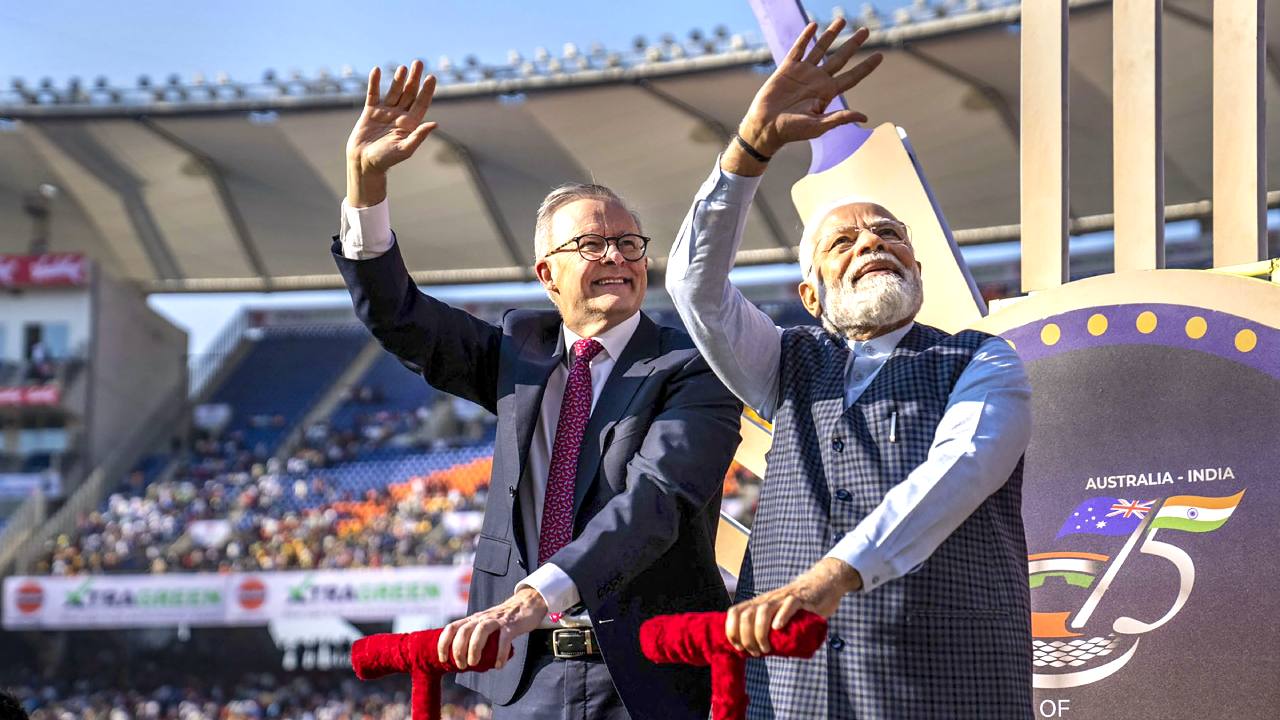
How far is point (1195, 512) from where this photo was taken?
93.8 inches

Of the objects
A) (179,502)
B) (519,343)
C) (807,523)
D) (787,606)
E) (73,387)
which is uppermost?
(73,387)

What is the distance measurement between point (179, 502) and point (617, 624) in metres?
18.1

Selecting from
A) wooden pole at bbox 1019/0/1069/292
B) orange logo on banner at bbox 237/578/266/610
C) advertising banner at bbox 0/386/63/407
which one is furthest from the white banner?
wooden pole at bbox 1019/0/1069/292

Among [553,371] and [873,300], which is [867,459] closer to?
[873,300]

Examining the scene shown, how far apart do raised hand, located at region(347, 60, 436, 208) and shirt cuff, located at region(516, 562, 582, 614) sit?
0.68 m

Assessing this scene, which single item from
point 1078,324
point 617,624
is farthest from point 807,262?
point 1078,324

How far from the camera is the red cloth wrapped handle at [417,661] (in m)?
1.67

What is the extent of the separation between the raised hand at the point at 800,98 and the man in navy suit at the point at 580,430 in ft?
1.59

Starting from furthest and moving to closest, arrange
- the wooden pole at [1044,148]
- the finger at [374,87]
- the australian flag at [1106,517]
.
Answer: the wooden pole at [1044,148], the australian flag at [1106,517], the finger at [374,87]

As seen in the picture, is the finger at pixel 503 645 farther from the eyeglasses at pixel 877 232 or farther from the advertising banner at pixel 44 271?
the advertising banner at pixel 44 271

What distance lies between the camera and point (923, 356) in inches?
73.5

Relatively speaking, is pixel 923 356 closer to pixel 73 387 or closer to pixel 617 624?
pixel 617 624

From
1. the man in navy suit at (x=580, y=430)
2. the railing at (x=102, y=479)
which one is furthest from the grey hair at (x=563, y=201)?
the railing at (x=102, y=479)

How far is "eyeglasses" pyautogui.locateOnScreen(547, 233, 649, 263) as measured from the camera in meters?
2.17
